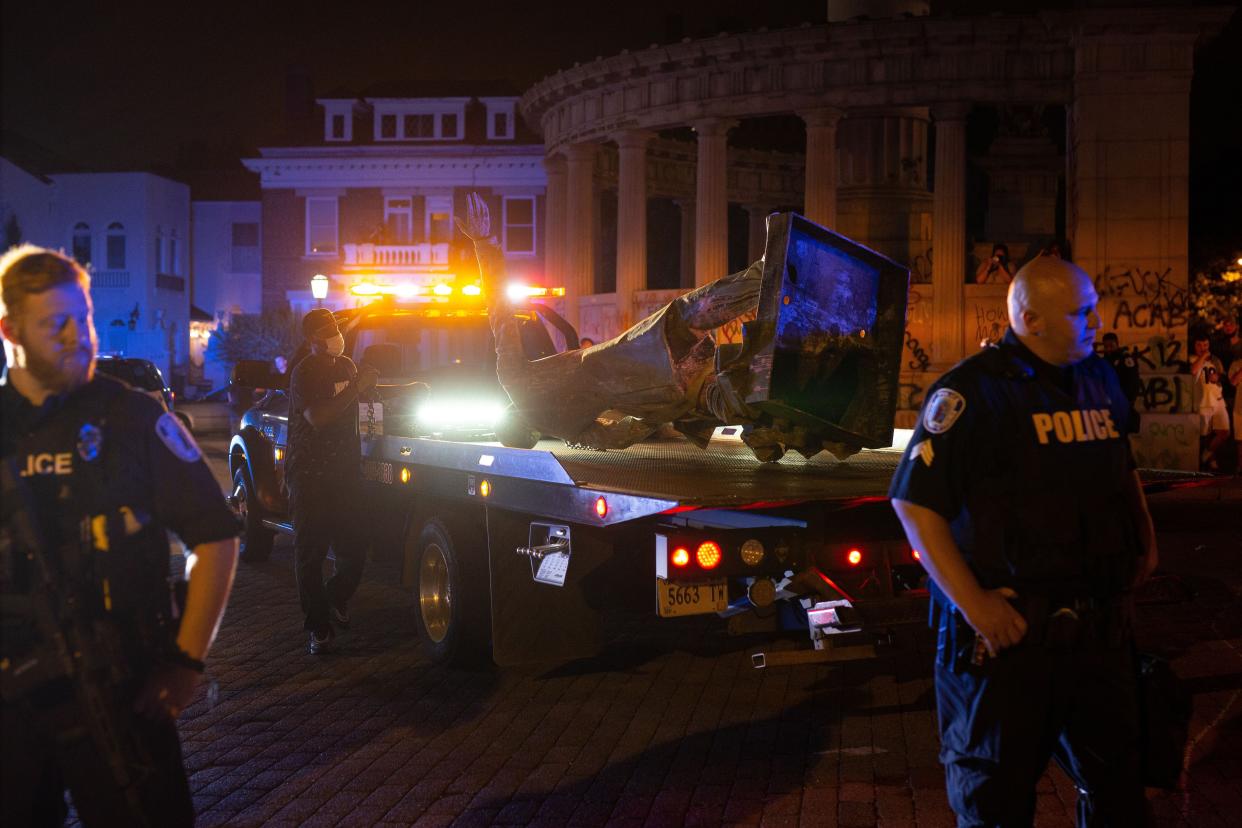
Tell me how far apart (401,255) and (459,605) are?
137 ft

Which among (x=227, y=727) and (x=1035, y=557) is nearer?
(x=1035, y=557)

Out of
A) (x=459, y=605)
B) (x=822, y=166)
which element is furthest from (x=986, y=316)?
(x=459, y=605)

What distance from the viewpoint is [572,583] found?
6.05 meters

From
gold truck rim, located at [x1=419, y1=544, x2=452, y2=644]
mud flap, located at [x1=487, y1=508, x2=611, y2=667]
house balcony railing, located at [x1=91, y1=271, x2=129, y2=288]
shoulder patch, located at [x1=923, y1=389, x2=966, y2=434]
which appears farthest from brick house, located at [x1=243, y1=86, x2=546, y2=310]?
shoulder patch, located at [x1=923, y1=389, x2=966, y2=434]

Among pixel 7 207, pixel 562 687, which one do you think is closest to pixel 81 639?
pixel 562 687

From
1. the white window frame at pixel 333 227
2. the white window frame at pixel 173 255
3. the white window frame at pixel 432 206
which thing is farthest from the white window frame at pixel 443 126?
the white window frame at pixel 173 255

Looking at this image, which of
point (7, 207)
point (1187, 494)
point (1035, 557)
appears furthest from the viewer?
point (7, 207)

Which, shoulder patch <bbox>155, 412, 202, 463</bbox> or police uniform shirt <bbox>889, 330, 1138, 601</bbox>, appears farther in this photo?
police uniform shirt <bbox>889, 330, 1138, 601</bbox>

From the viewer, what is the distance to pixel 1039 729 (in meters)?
3.38

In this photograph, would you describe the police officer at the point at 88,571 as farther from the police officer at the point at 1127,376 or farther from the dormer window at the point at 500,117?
the dormer window at the point at 500,117

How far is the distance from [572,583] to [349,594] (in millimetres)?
2593

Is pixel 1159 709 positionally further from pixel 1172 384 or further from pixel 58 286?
pixel 1172 384

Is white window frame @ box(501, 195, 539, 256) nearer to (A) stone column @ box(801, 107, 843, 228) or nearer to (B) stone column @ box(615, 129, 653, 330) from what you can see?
(B) stone column @ box(615, 129, 653, 330)

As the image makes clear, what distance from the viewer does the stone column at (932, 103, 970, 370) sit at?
27.6m
